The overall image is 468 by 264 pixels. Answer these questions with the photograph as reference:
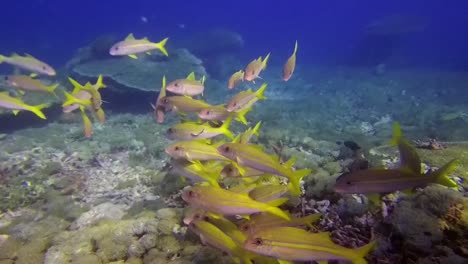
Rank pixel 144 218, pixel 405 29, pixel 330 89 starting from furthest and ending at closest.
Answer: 1. pixel 405 29
2. pixel 330 89
3. pixel 144 218

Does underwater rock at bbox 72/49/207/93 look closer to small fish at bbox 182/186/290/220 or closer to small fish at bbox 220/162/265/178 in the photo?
small fish at bbox 220/162/265/178

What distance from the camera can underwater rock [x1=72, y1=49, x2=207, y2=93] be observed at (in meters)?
15.1

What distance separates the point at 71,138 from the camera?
10969mm

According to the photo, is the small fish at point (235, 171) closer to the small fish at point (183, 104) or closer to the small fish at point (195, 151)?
the small fish at point (195, 151)

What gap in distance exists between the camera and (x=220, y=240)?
9.85ft

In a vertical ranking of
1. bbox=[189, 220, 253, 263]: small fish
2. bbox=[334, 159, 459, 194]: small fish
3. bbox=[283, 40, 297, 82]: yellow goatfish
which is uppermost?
bbox=[283, 40, 297, 82]: yellow goatfish

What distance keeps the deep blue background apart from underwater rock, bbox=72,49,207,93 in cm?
2079

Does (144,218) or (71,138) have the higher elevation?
(71,138)

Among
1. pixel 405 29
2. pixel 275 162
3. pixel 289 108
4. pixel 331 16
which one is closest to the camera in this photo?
pixel 275 162

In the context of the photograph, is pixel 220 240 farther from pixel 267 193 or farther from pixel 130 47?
pixel 130 47

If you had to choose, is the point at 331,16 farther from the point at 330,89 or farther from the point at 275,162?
the point at 275,162

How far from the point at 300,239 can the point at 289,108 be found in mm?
14693

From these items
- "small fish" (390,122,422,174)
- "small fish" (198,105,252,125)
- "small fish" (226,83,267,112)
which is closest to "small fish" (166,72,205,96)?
"small fish" (226,83,267,112)

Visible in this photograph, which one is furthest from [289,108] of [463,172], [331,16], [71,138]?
[331,16]
